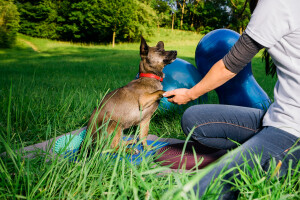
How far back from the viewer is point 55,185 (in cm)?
144

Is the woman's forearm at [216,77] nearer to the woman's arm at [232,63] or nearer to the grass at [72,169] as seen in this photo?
the woman's arm at [232,63]

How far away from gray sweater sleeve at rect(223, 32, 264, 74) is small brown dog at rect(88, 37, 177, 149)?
1048mm

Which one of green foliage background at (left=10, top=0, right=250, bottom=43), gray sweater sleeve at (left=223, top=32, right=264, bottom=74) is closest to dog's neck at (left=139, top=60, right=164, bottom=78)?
gray sweater sleeve at (left=223, top=32, right=264, bottom=74)

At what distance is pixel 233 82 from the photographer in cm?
332

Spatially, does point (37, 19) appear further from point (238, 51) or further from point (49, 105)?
point (238, 51)

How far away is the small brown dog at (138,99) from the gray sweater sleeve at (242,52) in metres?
1.05

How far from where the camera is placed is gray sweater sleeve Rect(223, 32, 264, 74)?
5.62 ft

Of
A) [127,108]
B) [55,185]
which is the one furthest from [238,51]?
[55,185]

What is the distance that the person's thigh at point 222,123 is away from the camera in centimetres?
215

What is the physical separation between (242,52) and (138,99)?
141 cm

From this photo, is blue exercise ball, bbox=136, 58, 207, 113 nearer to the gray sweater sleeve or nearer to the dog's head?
the dog's head

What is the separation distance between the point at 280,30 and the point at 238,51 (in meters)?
0.31

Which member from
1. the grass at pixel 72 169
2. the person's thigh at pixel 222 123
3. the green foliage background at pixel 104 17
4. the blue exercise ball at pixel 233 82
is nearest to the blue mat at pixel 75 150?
the grass at pixel 72 169

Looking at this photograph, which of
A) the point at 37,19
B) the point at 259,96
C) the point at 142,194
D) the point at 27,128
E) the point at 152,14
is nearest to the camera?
the point at 142,194
